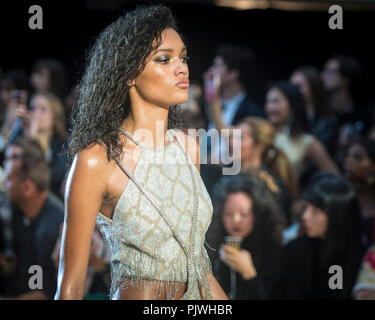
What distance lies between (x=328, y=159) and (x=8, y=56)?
2.80 meters

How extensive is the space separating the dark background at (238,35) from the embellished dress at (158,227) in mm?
2784

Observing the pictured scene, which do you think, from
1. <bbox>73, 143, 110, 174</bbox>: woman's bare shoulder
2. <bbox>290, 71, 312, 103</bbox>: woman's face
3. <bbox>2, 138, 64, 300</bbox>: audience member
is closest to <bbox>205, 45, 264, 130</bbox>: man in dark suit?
<bbox>290, 71, 312, 103</bbox>: woman's face

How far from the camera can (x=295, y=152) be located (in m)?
4.68

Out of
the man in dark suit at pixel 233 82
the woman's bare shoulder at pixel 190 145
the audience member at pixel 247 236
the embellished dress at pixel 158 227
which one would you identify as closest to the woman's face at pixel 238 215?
the audience member at pixel 247 236

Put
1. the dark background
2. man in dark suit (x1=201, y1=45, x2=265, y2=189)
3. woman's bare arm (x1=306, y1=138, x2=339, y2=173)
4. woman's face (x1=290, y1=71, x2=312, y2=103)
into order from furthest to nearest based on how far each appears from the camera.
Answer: woman's face (x1=290, y1=71, x2=312, y2=103) → the dark background → man in dark suit (x1=201, y1=45, x2=265, y2=189) → woman's bare arm (x1=306, y1=138, x2=339, y2=173)

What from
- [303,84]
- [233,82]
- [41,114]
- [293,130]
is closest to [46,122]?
[41,114]

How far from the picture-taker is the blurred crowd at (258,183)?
367 centimetres

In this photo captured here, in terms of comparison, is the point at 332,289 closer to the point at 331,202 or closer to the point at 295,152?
the point at 331,202

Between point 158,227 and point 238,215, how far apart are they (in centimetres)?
195

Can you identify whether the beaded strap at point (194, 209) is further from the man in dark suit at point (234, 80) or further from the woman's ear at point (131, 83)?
the man in dark suit at point (234, 80)

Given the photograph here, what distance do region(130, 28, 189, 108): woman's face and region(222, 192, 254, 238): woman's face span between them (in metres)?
1.92

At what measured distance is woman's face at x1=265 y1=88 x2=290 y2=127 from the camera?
4.84 meters

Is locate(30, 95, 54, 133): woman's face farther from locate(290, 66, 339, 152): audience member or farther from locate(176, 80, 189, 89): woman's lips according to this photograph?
locate(176, 80, 189, 89): woman's lips
